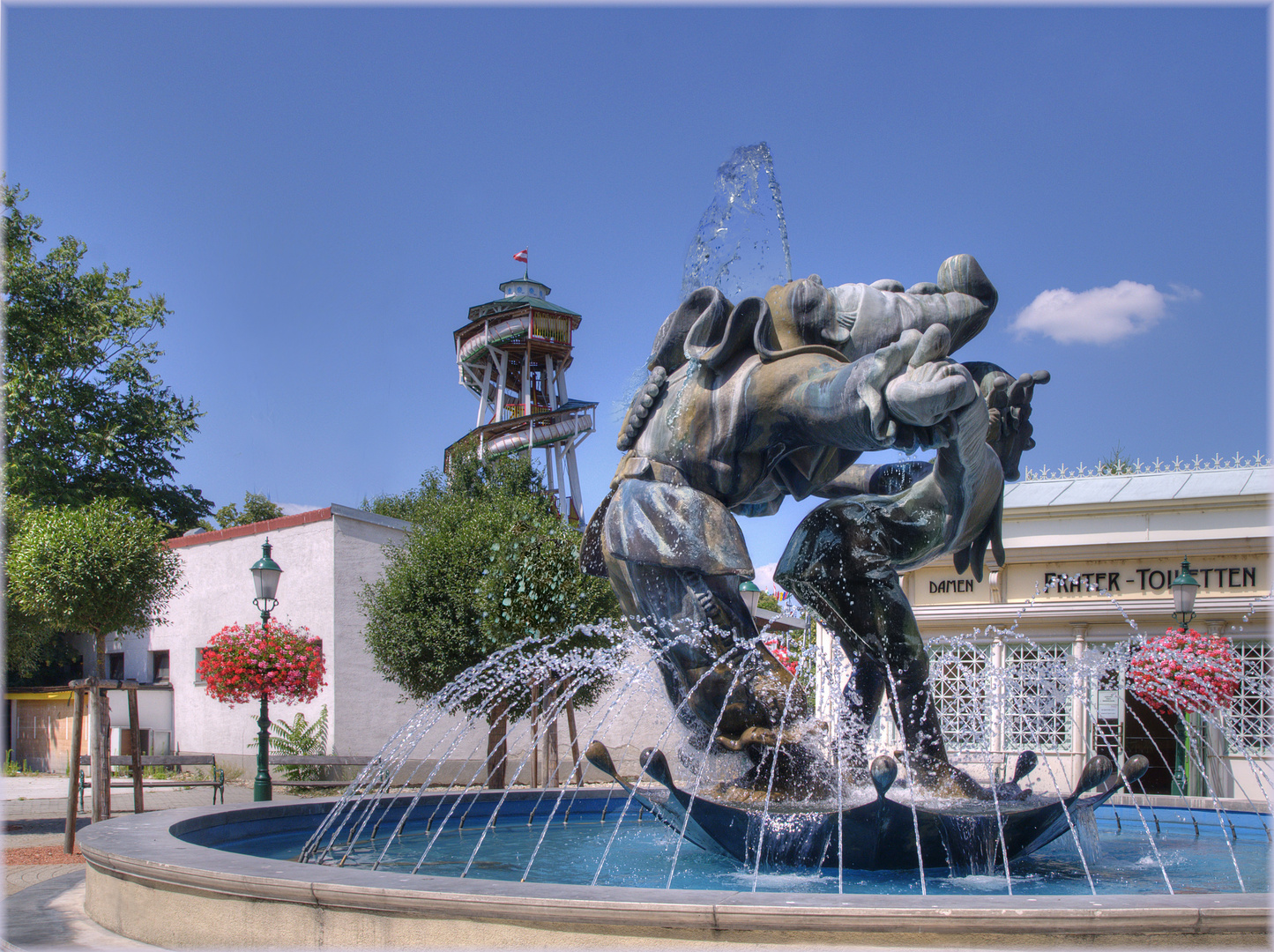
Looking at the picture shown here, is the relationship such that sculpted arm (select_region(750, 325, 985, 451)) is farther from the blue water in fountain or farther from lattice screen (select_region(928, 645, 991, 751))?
lattice screen (select_region(928, 645, 991, 751))

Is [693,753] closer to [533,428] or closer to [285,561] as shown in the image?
[285,561]

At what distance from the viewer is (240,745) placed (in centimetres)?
2062

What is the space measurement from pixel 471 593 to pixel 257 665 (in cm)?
447

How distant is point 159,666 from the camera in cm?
2359

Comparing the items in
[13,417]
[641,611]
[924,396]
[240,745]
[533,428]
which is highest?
[533,428]

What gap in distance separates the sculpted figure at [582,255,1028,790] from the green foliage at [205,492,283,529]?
1356 inches

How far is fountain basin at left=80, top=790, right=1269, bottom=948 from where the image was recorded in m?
2.88

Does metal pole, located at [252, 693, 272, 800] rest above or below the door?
above

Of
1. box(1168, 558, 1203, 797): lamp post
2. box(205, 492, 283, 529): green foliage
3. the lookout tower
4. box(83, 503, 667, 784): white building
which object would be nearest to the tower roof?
the lookout tower

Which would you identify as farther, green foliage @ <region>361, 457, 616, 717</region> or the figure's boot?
green foliage @ <region>361, 457, 616, 717</region>

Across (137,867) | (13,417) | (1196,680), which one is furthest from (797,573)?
(13,417)

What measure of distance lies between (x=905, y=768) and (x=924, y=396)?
1796 millimetres

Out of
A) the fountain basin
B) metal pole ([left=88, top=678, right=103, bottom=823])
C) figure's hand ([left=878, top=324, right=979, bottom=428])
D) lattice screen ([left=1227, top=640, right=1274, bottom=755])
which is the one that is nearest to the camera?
the fountain basin

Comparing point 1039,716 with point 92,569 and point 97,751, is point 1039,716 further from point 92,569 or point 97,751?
point 92,569
